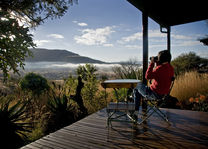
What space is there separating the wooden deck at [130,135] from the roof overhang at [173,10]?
240cm

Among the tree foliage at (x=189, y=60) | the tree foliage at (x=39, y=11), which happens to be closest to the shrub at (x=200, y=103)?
the tree foliage at (x=39, y=11)

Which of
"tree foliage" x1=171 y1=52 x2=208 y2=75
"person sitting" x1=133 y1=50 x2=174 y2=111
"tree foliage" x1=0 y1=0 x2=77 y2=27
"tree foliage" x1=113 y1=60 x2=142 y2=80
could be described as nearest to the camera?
"person sitting" x1=133 y1=50 x2=174 y2=111

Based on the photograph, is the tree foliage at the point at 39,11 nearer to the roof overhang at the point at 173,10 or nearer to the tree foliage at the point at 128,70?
the tree foliage at the point at 128,70

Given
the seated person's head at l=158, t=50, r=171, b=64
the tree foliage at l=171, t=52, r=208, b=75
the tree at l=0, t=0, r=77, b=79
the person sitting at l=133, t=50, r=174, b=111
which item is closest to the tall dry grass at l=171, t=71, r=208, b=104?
the person sitting at l=133, t=50, r=174, b=111

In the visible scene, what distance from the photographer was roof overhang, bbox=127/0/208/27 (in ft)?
11.4

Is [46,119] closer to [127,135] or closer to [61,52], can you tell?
[127,135]

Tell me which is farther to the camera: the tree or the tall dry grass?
the tall dry grass

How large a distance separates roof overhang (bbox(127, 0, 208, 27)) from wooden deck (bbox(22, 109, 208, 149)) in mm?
2399

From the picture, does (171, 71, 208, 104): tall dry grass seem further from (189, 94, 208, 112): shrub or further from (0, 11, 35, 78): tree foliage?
(0, 11, 35, 78): tree foliage

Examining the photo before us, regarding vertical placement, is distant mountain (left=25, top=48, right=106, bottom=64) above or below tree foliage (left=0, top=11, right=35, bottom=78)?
above

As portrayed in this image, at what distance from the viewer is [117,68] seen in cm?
608

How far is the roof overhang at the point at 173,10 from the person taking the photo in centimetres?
346

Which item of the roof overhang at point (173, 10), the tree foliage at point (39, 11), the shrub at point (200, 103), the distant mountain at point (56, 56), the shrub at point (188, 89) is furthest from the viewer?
the distant mountain at point (56, 56)

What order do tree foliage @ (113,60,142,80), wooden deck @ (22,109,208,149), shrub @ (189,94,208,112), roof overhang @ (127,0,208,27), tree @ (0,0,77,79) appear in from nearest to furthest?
wooden deck @ (22,109,208,149)
roof overhang @ (127,0,208,27)
shrub @ (189,94,208,112)
tree @ (0,0,77,79)
tree foliage @ (113,60,142,80)
